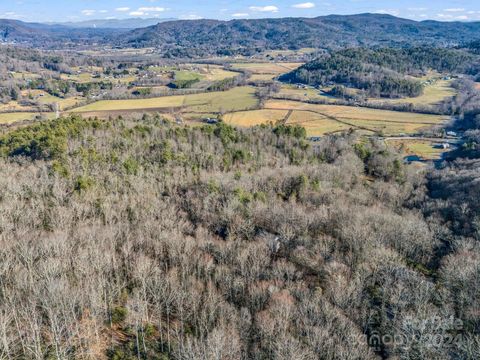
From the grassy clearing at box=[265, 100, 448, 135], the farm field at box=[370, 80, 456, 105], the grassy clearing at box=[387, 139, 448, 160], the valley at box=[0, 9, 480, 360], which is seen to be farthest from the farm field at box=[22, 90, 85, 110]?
the farm field at box=[370, 80, 456, 105]

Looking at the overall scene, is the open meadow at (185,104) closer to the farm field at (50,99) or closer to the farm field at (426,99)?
the farm field at (50,99)

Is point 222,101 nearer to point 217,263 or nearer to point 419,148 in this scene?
point 419,148

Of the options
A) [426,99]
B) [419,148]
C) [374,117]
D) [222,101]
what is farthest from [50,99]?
[426,99]

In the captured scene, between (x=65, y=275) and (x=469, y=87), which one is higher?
(x=469, y=87)

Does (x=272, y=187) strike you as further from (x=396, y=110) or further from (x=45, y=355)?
(x=396, y=110)

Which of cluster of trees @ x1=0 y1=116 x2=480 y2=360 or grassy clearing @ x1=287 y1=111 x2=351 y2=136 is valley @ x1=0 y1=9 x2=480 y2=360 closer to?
cluster of trees @ x1=0 y1=116 x2=480 y2=360

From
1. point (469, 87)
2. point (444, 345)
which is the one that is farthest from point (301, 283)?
point (469, 87)
